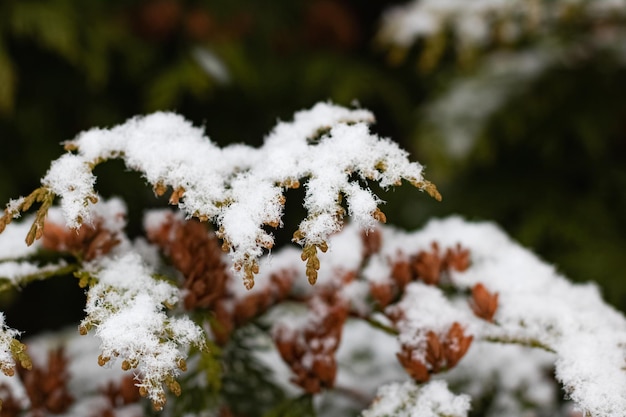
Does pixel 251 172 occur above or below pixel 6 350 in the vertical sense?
above

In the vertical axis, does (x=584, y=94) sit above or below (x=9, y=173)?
above

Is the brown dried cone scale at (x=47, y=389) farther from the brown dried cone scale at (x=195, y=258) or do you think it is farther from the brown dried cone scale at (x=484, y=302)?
the brown dried cone scale at (x=484, y=302)

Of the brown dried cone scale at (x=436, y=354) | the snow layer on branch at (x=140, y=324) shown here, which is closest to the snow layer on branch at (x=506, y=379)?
the brown dried cone scale at (x=436, y=354)

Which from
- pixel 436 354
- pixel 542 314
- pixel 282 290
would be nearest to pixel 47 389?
pixel 282 290

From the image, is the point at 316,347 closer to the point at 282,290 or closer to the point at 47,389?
the point at 282,290

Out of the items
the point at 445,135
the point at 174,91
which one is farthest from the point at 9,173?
the point at 445,135

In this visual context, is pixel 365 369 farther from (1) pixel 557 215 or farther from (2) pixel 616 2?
(2) pixel 616 2
